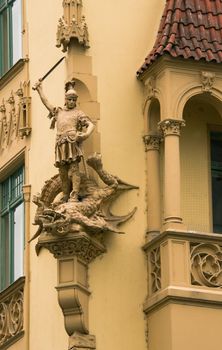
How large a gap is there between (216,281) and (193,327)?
0.89 metres

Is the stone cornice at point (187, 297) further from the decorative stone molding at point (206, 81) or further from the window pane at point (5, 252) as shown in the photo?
the window pane at point (5, 252)

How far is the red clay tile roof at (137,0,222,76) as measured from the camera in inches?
1255

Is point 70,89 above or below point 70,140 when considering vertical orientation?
above

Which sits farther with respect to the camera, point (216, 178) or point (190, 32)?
point (216, 178)

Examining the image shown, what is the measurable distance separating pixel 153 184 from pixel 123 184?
48cm

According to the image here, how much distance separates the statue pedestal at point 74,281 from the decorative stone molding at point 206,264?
1496 mm

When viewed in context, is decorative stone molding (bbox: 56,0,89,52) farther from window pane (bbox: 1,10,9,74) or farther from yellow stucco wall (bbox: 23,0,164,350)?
window pane (bbox: 1,10,9,74)

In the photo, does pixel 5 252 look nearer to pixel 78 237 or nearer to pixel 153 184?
pixel 153 184

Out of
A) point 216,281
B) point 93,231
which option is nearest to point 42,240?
point 93,231

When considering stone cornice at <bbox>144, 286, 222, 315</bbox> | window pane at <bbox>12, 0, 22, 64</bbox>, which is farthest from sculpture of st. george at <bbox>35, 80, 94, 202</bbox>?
window pane at <bbox>12, 0, 22, 64</bbox>

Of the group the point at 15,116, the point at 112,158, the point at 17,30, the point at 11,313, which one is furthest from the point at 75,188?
the point at 17,30

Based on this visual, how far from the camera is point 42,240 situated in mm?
31188

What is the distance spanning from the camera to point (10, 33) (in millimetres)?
35750

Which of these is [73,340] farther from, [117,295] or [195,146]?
[195,146]
